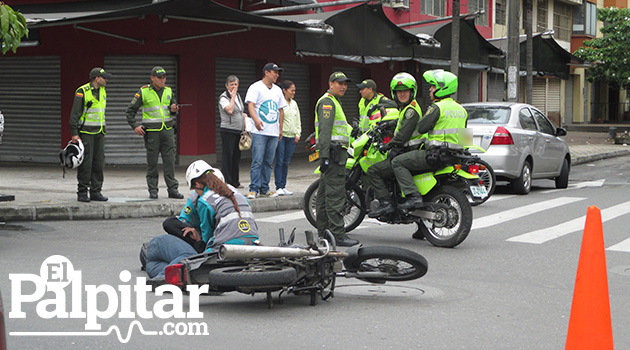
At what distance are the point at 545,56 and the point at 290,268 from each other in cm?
2508

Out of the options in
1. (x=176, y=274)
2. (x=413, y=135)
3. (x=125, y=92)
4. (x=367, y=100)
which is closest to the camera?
(x=176, y=274)

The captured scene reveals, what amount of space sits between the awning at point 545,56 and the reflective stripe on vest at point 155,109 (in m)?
18.4

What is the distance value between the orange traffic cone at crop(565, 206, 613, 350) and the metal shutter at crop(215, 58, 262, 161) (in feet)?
49.0

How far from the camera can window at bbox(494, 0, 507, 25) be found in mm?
37500

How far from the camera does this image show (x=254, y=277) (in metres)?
6.17

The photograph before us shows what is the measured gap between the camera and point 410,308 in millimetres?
6531

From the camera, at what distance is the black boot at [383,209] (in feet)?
31.5

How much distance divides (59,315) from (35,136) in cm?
1425

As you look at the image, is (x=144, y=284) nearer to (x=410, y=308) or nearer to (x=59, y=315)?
(x=59, y=315)

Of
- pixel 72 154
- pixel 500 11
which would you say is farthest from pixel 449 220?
pixel 500 11

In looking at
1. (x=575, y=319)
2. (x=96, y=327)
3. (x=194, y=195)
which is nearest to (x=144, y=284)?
(x=194, y=195)

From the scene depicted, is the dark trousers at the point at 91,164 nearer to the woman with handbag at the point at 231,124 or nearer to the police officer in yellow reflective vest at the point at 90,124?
the police officer in yellow reflective vest at the point at 90,124

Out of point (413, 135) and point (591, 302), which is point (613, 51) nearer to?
point (413, 135)

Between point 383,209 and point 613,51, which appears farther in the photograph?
point 613,51
